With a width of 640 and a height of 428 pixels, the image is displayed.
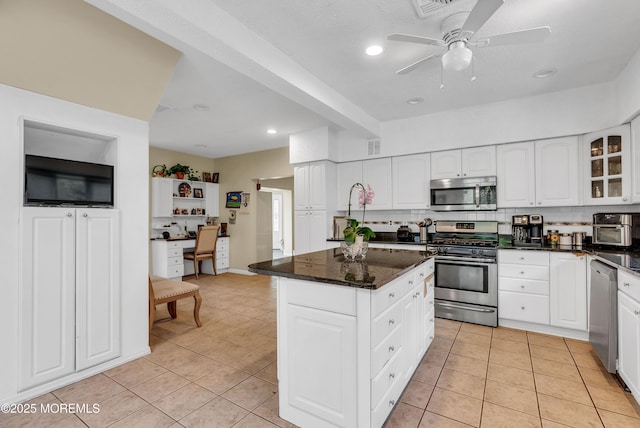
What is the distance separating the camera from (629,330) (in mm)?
2066

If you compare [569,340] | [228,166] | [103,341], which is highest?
[228,166]

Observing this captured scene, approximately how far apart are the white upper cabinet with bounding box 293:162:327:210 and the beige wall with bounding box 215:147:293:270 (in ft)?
3.45

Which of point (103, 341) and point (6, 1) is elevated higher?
point (6, 1)

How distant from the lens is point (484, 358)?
2.75m

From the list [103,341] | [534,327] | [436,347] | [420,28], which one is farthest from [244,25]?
[534,327]

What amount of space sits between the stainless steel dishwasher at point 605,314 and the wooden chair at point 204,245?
573 cm

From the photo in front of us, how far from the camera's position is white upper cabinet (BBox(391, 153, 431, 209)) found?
14.4 ft

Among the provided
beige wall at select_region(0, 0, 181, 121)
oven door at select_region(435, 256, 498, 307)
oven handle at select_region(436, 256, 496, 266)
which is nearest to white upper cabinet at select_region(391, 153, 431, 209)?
oven handle at select_region(436, 256, 496, 266)

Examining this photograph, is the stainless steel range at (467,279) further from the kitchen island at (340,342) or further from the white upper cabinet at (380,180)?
the kitchen island at (340,342)

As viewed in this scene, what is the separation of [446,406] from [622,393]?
52.1 inches

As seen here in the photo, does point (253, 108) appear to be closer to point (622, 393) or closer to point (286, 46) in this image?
point (286, 46)

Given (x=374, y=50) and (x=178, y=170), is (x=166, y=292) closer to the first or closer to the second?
(x=374, y=50)

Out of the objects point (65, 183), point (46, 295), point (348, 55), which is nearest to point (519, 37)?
point (348, 55)

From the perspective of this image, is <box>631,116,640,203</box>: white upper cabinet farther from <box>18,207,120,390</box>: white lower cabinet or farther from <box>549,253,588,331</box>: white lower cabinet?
<box>18,207,120,390</box>: white lower cabinet
